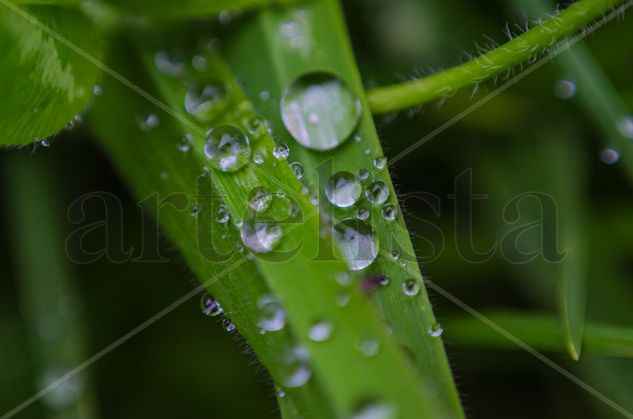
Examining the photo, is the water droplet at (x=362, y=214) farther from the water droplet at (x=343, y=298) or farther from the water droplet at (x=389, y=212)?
the water droplet at (x=343, y=298)

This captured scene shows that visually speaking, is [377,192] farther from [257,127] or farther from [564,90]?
[564,90]

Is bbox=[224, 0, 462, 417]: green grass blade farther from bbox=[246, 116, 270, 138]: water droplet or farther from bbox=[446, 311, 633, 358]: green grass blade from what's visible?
bbox=[446, 311, 633, 358]: green grass blade

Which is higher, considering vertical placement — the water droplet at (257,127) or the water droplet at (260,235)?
the water droplet at (257,127)

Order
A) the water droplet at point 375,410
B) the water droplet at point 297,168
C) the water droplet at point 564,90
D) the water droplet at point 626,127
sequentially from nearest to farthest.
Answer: the water droplet at point 375,410, the water droplet at point 297,168, the water droplet at point 626,127, the water droplet at point 564,90

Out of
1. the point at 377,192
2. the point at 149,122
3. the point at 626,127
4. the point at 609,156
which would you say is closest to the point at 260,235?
the point at 377,192

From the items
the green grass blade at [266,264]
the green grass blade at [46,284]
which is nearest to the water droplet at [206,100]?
the green grass blade at [266,264]

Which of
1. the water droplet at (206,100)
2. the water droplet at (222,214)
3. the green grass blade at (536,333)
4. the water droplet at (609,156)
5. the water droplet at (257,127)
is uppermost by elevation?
the water droplet at (206,100)

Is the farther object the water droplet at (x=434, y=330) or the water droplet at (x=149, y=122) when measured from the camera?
the water droplet at (x=149, y=122)

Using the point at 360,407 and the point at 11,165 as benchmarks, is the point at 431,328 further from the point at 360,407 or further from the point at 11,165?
the point at 11,165
